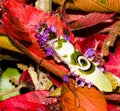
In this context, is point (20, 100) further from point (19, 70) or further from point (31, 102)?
point (19, 70)

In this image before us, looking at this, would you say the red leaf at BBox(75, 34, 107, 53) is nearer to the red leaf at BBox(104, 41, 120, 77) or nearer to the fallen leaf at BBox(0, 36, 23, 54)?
the red leaf at BBox(104, 41, 120, 77)

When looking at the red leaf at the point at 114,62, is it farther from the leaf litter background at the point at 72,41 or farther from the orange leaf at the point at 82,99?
the orange leaf at the point at 82,99

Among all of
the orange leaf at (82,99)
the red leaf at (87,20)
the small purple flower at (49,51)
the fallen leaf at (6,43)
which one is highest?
the red leaf at (87,20)

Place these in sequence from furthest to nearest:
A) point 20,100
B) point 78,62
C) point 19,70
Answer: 1. point 19,70
2. point 20,100
3. point 78,62

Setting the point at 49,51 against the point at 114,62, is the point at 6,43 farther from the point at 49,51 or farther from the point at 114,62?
the point at 114,62

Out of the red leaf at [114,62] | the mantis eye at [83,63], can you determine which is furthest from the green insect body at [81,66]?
the red leaf at [114,62]

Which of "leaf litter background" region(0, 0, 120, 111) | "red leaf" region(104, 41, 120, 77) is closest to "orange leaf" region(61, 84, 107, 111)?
"leaf litter background" region(0, 0, 120, 111)

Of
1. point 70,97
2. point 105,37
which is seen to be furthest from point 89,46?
point 70,97
